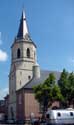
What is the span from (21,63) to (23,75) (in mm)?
3151

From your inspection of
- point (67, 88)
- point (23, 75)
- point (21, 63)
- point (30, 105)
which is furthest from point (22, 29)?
point (67, 88)

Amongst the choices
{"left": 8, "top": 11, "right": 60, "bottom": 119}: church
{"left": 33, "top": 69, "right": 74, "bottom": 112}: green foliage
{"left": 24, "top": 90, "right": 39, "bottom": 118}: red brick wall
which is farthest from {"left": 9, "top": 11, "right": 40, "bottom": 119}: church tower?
{"left": 33, "top": 69, "right": 74, "bottom": 112}: green foliage

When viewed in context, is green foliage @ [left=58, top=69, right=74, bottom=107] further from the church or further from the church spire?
the church spire

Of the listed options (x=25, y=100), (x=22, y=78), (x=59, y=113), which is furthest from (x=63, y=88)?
(x=22, y=78)

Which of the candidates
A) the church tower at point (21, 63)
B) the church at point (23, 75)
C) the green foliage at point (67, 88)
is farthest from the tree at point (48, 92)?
the church tower at point (21, 63)

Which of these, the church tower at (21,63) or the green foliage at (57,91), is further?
the church tower at (21,63)

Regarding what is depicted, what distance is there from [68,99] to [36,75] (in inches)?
769

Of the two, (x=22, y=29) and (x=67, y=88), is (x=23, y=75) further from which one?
(x=67, y=88)

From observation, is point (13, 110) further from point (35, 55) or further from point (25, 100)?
point (35, 55)

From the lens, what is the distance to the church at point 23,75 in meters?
68.4

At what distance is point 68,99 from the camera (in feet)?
180

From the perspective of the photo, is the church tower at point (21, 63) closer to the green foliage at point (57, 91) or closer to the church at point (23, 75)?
the church at point (23, 75)

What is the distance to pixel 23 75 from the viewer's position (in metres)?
75.2

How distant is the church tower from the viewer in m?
74.9
